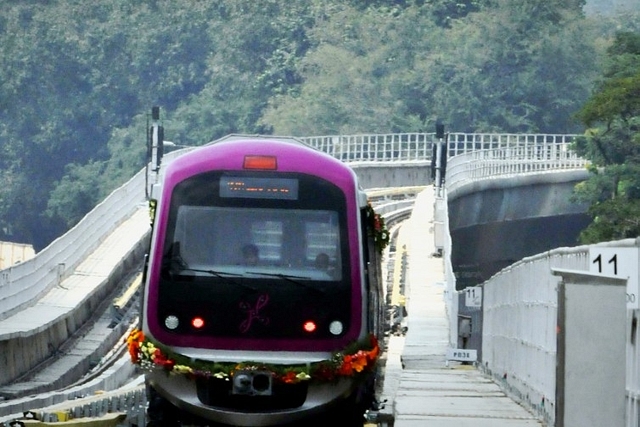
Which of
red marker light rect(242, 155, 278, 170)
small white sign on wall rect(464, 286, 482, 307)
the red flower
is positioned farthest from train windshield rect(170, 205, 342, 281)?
small white sign on wall rect(464, 286, 482, 307)

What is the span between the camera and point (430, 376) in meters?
21.4

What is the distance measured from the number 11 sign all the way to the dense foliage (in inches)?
3281

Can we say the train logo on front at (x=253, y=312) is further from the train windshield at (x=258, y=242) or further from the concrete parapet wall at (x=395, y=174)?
the concrete parapet wall at (x=395, y=174)

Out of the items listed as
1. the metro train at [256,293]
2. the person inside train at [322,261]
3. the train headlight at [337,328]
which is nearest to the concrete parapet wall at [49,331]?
the metro train at [256,293]

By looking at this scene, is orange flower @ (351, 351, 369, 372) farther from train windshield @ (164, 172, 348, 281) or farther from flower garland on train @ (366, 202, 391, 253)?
flower garland on train @ (366, 202, 391, 253)

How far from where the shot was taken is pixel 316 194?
59.7 feet

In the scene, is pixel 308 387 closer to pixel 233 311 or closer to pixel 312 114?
pixel 233 311

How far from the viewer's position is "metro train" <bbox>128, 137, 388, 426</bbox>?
693 inches

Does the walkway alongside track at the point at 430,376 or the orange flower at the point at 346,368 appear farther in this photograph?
the orange flower at the point at 346,368

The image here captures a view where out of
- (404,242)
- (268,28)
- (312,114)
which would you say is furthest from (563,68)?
(404,242)

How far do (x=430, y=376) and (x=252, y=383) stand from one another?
14.3 feet

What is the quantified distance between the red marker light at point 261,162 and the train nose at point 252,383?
1.99 metres

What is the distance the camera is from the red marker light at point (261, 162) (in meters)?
18.3

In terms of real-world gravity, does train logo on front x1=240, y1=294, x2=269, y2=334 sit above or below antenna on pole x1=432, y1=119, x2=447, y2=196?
below
